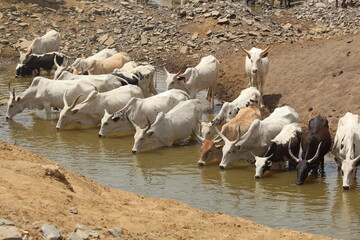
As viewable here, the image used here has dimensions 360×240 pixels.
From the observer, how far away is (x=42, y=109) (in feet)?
62.3

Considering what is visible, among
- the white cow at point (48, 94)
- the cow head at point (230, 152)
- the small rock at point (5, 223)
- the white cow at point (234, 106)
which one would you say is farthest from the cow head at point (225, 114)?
the small rock at point (5, 223)

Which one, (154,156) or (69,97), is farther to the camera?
(69,97)

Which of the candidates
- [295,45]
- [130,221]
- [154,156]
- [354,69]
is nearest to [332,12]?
[295,45]

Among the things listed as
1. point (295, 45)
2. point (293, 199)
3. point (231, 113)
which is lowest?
point (293, 199)

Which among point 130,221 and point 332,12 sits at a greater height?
point 332,12

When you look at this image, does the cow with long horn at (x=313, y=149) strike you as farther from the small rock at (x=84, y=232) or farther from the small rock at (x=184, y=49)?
the small rock at (x=184, y=49)

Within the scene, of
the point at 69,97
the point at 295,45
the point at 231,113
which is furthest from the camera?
the point at 295,45

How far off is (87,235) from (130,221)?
1331 millimetres

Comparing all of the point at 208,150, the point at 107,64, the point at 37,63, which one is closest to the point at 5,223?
the point at 208,150

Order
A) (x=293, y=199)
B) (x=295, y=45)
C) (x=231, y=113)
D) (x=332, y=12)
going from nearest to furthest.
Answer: (x=293, y=199), (x=231, y=113), (x=295, y=45), (x=332, y=12)

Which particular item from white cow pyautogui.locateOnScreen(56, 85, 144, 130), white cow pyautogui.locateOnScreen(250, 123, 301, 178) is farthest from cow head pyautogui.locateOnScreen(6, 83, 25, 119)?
white cow pyautogui.locateOnScreen(250, 123, 301, 178)

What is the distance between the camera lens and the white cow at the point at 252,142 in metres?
14.4

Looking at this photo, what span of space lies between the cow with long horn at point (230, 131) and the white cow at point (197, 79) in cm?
372

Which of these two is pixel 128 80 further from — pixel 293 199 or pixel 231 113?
pixel 293 199
